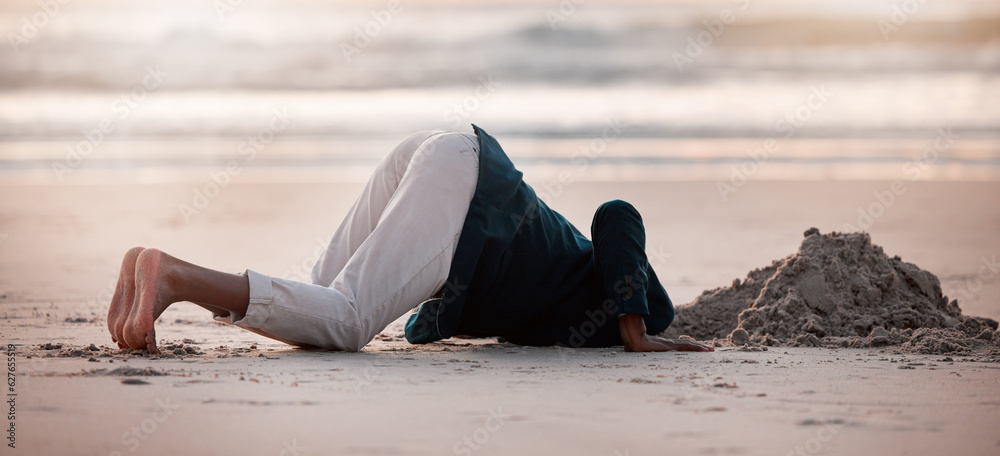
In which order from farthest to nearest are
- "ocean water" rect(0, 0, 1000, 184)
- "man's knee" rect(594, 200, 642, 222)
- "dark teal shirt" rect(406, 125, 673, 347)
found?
"ocean water" rect(0, 0, 1000, 184)
"man's knee" rect(594, 200, 642, 222)
"dark teal shirt" rect(406, 125, 673, 347)

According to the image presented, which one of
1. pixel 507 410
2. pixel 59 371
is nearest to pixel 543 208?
pixel 507 410

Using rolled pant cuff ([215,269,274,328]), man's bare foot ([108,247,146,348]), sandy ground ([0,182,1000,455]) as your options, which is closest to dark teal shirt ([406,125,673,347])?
sandy ground ([0,182,1000,455])

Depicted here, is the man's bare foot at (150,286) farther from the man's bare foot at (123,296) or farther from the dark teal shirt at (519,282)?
the dark teal shirt at (519,282)

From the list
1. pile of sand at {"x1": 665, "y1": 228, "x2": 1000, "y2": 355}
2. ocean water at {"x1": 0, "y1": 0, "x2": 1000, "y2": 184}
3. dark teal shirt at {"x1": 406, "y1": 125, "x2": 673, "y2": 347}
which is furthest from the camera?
ocean water at {"x1": 0, "y1": 0, "x2": 1000, "y2": 184}

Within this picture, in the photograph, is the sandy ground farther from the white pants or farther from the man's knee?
the man's knee

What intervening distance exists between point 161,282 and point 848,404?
2.11 meters

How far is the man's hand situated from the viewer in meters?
3.47

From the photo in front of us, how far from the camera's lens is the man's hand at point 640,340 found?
347cm

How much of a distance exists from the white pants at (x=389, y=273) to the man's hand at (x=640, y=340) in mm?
763

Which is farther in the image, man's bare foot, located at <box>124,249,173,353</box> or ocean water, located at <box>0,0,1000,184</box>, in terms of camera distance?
ocean water, located at <box>0,0,1000,184</box>

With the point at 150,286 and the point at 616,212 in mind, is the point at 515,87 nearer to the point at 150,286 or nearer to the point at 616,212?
the point at 616,212

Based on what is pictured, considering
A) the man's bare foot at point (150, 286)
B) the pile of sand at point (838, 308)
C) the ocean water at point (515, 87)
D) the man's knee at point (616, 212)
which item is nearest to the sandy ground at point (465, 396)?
the man's bare foot at point (150, 286)

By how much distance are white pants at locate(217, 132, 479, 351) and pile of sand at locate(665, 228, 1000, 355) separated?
146 centimetres

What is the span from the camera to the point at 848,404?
8.61 feet
